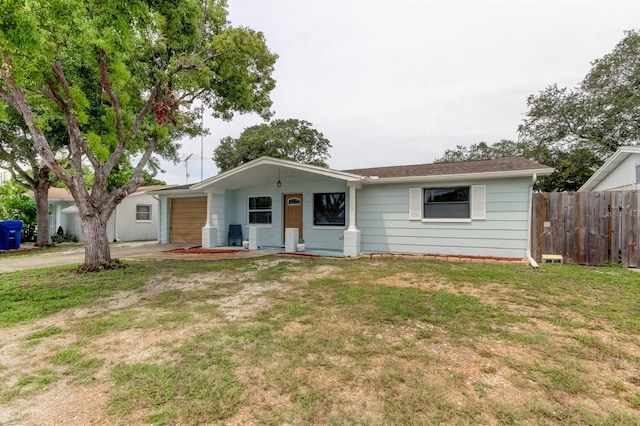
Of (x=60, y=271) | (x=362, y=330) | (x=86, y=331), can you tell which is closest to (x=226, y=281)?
(x=86, y=331)

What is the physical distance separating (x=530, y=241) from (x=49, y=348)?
31.6 feet

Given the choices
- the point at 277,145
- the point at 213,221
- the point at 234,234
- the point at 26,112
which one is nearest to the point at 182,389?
the point at 26,112

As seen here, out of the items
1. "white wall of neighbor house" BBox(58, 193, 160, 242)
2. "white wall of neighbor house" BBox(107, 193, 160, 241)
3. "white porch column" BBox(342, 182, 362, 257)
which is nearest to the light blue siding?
"white wall of neighbor house" BBox(58, 193, 160, 242)

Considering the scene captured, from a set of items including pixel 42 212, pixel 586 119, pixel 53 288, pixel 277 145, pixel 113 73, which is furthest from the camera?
pixel 277 145

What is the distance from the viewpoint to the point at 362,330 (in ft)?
11.5

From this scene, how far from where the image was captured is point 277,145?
2655 centimetres

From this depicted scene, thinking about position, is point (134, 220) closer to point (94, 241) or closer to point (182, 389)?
point (94, 241)

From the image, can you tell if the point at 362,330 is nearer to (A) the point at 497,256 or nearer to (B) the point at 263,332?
(B) the point at 263,332

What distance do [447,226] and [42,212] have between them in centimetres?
1613

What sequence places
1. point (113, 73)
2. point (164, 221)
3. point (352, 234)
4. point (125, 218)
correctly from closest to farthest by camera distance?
point (113, 73) < point (352, 234) < point (164, 221) < point (125, 218)

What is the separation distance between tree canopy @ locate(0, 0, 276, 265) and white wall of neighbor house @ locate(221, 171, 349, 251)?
288 centimetres

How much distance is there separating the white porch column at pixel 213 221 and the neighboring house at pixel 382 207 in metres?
0.04

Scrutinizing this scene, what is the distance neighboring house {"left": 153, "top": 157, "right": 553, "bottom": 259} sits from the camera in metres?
8.12

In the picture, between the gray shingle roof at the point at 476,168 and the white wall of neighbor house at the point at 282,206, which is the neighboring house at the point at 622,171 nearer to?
the gray shingle roof at the point at 476,168
